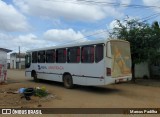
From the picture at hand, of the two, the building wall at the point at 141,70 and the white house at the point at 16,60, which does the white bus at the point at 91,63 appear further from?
the white house at the point at 16,60

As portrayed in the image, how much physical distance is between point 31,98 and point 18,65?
69.4 m

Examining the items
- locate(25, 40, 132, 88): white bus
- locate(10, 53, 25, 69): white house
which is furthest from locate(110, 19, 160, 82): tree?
locate(10, 53, 25, 69): white house

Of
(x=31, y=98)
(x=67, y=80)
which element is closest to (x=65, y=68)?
(x=67, y=80)

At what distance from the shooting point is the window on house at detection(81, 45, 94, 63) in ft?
50.1

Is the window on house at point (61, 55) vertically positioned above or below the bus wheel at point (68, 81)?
above

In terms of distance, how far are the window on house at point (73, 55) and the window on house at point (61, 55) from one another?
492 millimetres

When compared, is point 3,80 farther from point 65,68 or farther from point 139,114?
point 139,114

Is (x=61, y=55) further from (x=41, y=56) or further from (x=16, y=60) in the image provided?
(x=16, y=60)

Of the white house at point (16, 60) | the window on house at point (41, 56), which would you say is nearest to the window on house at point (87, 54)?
the window on house at point (41, 56)

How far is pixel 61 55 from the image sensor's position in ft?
59.2

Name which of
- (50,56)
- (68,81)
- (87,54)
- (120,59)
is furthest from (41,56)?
(120,59)

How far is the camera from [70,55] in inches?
675

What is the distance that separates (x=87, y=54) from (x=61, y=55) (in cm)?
299

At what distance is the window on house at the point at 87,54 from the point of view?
1528cm
